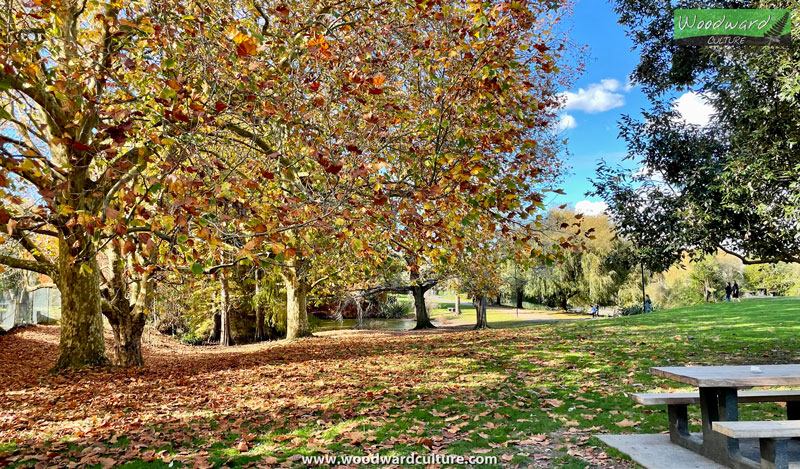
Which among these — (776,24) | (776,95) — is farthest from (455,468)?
(776,24)

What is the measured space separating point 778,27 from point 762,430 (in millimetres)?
7549

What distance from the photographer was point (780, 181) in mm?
8156

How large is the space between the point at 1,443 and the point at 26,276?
57.7 feet

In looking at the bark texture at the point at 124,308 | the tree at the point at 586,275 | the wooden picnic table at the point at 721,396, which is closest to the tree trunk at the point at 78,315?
the bark texture at the point at 124,308

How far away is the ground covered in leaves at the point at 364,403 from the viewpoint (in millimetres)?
5488

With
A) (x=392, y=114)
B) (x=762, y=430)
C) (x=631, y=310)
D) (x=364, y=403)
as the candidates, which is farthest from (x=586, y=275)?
(x=762, y=430)

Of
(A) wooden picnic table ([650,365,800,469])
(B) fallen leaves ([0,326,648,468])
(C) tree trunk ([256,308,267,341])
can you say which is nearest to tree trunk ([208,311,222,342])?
(C) tree trunk ([256,308,267,341])

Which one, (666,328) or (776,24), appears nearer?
(776,24)

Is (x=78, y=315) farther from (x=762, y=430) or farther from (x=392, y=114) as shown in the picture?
(x=762, y=430)

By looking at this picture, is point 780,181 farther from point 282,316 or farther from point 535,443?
point 282,316

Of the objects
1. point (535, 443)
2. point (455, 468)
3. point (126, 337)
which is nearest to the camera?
point (455, 468)

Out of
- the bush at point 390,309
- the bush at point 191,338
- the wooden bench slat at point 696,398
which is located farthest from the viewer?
the bush at point 390,309

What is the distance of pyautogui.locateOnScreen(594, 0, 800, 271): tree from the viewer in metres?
8.16

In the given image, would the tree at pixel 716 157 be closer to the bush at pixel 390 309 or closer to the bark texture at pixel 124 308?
the bark texture at pixel 124 308
